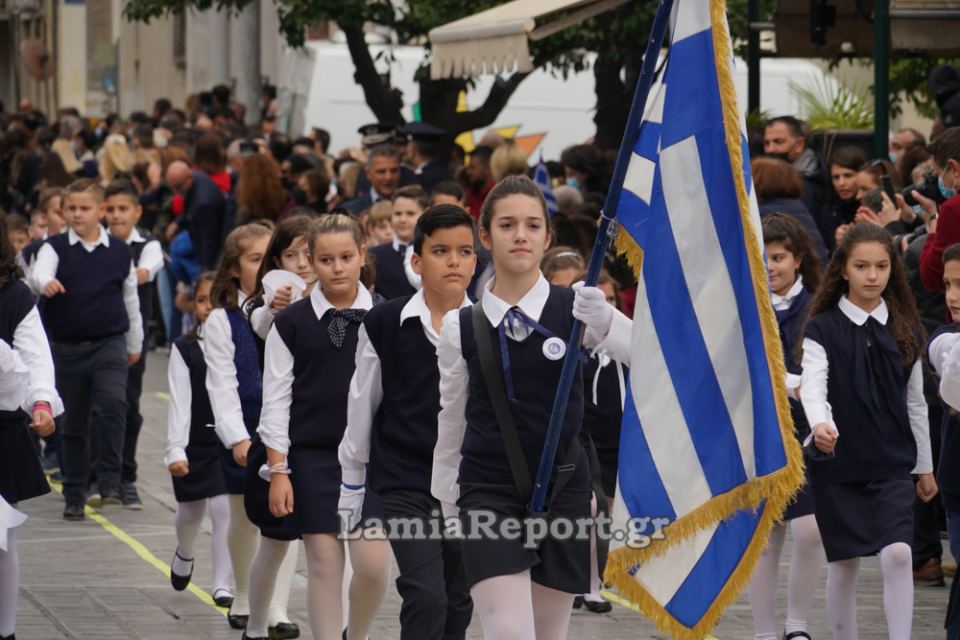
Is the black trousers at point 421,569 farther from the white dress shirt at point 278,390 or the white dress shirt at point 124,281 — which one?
the white dress shirt at point 124,281

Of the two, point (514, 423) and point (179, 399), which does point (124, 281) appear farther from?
A: point (514, 423)

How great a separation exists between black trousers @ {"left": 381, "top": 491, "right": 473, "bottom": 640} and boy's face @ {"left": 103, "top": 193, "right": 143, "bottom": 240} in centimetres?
646

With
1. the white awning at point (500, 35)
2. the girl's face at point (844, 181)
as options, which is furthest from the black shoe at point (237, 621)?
the white awning at point (500, 35)

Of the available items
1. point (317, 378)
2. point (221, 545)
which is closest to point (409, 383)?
point (317, 378)

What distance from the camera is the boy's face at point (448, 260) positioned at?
6.60m

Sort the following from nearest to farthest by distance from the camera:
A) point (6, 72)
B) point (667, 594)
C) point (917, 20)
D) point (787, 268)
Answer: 1. point (667, 594)
2. point (787, 268)
3. point (917, 20)
4. point (6, 72)

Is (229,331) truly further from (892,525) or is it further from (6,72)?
(6,72)

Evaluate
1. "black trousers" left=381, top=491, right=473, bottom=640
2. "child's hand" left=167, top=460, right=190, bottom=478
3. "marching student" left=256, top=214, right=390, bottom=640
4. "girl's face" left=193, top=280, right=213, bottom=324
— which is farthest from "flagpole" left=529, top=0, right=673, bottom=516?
"girl's face" left=193, top=280, right=213, bottom=324

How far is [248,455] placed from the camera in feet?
25.9

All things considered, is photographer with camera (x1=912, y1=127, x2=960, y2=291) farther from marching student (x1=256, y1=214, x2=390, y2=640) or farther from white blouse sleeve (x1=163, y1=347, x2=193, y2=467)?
white blouse sleeve (x1=163, y1=347, x2=193, y2=467)

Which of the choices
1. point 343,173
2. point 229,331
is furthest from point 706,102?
point 343,173

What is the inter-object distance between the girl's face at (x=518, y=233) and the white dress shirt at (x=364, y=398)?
560mm

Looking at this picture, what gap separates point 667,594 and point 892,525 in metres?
2.04

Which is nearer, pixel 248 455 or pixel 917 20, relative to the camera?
pixel 248 455
